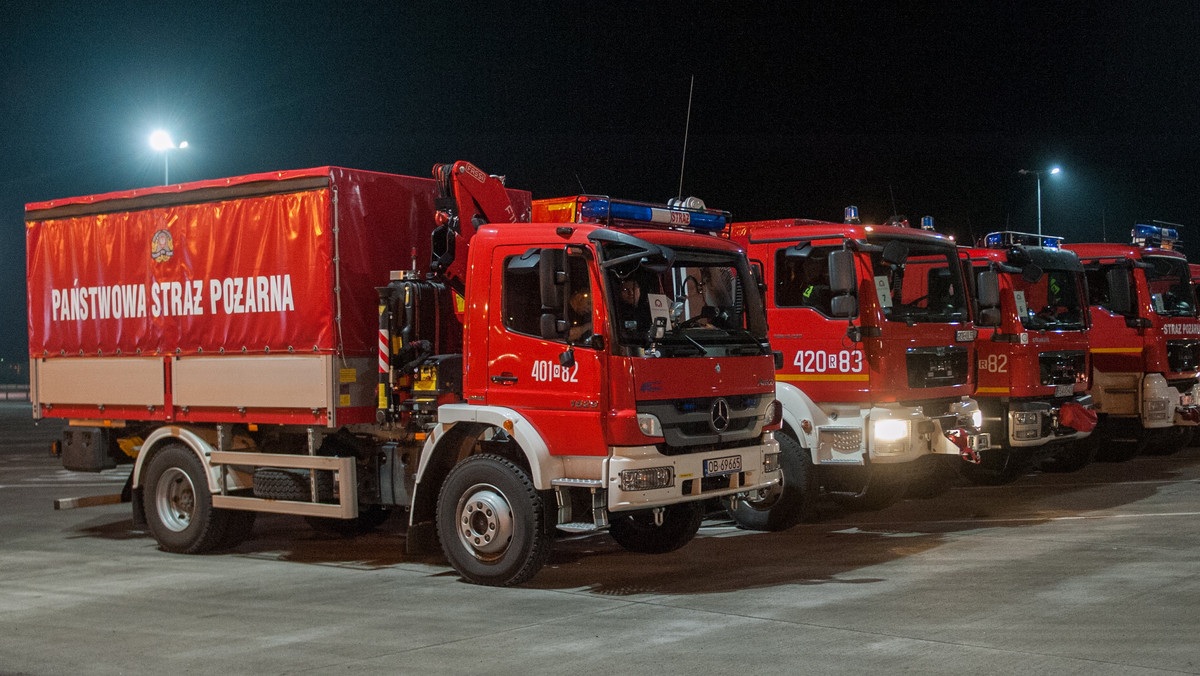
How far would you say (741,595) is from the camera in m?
8.66

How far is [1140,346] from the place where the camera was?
55.4 ft

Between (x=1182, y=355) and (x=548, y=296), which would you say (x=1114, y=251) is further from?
(x=548, y=296)

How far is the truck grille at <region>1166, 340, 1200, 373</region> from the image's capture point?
56.3 feet

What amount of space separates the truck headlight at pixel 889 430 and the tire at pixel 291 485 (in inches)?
198

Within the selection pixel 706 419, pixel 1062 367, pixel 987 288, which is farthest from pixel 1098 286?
pixel 706 419

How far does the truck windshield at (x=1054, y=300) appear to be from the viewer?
1505 cm

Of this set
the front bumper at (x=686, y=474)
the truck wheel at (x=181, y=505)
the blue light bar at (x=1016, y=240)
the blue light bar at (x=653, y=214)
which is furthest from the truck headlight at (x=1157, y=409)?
the truck wheel at (x=181, y=505)

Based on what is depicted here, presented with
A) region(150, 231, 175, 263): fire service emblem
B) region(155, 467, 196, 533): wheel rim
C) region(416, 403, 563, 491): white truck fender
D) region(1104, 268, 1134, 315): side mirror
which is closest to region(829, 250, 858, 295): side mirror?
region(416, 403, 563, 491): white truck fender

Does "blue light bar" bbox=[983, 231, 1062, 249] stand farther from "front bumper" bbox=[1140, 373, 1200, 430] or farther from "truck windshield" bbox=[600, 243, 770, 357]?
"truck windshield" bbox=[600, 243, 770, 357]

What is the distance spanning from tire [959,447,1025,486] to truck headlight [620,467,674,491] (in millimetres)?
7495

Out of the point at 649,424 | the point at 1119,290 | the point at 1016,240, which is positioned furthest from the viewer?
the point at 1119,290

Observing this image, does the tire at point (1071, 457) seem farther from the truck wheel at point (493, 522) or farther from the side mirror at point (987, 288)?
the truck wheel at point (493, 522)

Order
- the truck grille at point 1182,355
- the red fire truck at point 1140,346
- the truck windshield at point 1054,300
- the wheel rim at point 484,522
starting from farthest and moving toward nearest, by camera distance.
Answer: the truck grille at point 1182,355 < the red fire truck at point 1140,346 < the truck windshield at point 1054,300 < the wheel rim at point 484,522

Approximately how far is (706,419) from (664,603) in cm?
152
